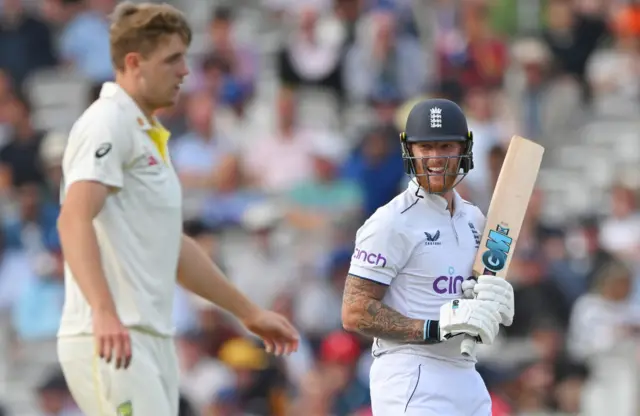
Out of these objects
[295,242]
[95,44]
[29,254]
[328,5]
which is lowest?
[29,254]

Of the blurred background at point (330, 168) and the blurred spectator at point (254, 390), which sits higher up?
the blurred background at point (330, 168)

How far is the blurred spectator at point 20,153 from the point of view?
1243 centimetres

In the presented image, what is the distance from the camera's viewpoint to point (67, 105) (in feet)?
45.0

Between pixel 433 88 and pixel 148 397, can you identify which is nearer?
pixel 148 397

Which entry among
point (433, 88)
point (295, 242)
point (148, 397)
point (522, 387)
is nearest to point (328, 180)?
point (295, 242)

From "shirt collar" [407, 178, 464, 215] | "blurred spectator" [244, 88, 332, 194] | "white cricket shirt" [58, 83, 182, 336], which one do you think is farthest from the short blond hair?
"blurred spectator" [244, 88, 332, 194]

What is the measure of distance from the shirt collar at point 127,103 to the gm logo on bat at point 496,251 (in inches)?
56.5

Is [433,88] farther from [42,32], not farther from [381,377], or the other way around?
[381,377]

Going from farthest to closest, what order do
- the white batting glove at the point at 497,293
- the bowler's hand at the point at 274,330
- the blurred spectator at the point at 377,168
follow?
the blurred spectator at the point at 377,168
the bowler's hand at the point at 274,330
the white batting glove at the point at 497,293

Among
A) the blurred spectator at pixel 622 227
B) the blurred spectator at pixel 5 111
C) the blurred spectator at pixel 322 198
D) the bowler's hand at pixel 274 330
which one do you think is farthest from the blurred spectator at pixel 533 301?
the bowler's hand at pixel 274 330

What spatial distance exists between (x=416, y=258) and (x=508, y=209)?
0.45 meters

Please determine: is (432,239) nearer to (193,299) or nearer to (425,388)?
(425,388)

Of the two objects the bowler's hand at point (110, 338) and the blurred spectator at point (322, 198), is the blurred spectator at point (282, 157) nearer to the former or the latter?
the blurred spectator at point (322, 198)

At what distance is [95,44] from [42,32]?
19.7 inches
